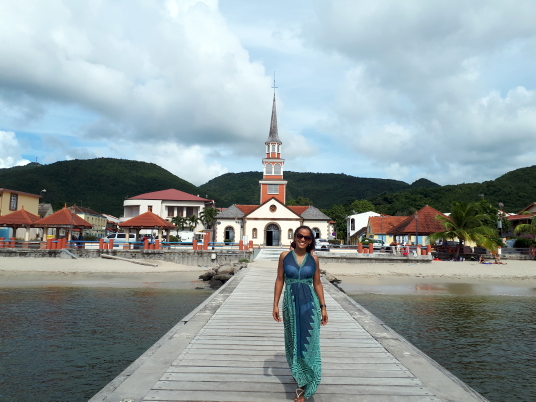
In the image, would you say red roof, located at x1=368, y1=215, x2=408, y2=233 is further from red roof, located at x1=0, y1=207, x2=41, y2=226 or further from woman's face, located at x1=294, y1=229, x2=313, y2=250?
woman's face, located at x1=294, y1=229, x2=313, y2=250

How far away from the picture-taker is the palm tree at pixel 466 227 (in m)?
33.0

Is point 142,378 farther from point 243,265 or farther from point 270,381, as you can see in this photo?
point 243,265

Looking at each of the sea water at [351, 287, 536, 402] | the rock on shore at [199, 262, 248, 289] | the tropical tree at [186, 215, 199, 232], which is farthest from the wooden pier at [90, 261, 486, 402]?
A: the tropical tree at [186, 215, 199, 232]

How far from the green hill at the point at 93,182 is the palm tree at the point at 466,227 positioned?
224 ft

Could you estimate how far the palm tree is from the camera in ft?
108

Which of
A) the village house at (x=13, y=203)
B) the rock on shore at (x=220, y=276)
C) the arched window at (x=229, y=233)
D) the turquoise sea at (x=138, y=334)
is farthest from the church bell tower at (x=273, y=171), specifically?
the turquoise sea at (x=138, y=334)

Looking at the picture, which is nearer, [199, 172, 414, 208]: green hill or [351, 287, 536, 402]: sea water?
[351, 287, 536, 402]: sea water

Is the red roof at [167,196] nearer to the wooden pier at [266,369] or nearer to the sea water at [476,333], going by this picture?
the sea water at [476,333]

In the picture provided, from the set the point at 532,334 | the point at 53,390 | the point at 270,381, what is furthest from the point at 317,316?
the point at 532,334

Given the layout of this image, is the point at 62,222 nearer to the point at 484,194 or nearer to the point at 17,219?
the point at 17,219

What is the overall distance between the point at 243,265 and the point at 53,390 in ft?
61.1

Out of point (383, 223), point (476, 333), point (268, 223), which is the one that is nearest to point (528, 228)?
point (383, 223)

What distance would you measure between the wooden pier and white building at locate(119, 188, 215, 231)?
5769 centimetres

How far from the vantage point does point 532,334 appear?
1140 cm
